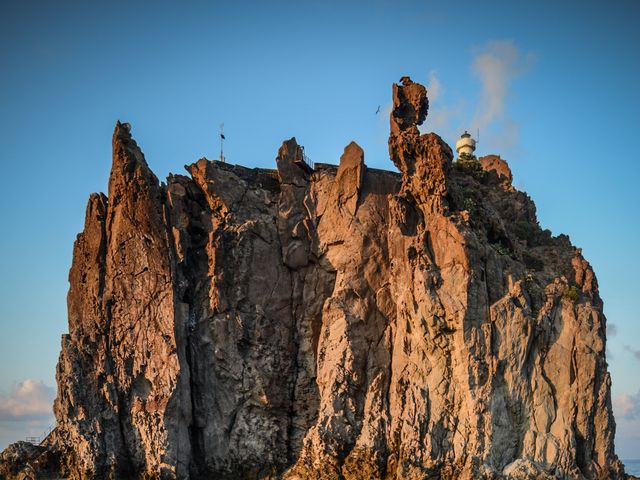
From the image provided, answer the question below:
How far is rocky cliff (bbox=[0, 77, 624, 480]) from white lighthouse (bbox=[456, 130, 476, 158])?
13.9m

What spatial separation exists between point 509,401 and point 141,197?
73.3 feet

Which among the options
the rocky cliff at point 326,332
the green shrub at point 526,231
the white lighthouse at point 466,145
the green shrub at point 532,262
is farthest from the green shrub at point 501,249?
the white lighthouse at point 466,145

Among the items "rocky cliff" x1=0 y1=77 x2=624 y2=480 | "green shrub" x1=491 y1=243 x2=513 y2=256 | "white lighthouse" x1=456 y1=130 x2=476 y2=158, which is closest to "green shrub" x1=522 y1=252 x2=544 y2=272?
"rocky cliff" x1=0 y1=77 x2=624 y2=480

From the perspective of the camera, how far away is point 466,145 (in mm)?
71125

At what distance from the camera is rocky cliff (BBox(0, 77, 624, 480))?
50562mm

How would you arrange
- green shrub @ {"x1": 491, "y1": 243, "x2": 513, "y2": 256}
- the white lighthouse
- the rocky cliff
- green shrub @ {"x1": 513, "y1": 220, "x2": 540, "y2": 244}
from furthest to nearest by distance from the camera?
the white lighthouse
green shrub @ {"x1": 513, "y1": 220, "x2": 540, "y2": 244}
green shrub @ {"x1": 491, "y1": 243, "x2": 513, "y2": 256}
the rocky cliff

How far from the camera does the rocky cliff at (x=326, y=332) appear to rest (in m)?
50.6

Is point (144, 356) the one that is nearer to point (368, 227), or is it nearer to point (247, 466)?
point (247, 466)

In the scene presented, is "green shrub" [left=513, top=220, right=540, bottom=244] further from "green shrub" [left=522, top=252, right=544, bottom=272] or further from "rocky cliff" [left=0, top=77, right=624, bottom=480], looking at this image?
"green shrub" [left=522, top=252, right=544, bottom=272]

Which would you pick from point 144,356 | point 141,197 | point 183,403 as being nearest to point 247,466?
point 183,403

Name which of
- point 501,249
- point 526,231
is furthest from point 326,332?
point 526,231

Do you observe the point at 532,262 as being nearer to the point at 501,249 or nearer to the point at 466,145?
the point at 501,249

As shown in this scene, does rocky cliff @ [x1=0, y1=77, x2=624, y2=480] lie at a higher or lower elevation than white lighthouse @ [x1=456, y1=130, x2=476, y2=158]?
lower

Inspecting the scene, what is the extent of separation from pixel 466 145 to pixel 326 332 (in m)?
22.8
